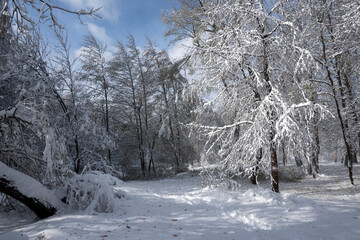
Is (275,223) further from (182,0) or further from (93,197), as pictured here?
(182,0)

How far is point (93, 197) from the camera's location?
204 inches

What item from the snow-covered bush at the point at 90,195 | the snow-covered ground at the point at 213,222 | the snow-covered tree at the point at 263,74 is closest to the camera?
the snow-covered ground at the point at 213,222

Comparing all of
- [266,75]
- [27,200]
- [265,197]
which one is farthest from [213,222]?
[266,75]

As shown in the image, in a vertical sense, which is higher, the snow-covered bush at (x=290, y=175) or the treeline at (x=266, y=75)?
the treeline at (x=266, y=75)

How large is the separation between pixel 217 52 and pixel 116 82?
1187 centimetres

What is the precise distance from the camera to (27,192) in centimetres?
455

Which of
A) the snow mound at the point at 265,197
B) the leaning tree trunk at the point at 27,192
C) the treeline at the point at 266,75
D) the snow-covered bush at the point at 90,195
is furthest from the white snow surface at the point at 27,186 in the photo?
the snow mound at the point at 265,197

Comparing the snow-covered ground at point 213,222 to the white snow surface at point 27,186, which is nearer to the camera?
the snow-covered ground at point 213,222

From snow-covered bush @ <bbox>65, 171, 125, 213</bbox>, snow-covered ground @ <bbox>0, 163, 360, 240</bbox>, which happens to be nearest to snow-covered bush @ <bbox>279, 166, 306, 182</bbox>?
snow-covered ground @ <bbox>0, 163, 360, 240</bbox>

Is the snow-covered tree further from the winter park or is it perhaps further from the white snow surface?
the white snow surface

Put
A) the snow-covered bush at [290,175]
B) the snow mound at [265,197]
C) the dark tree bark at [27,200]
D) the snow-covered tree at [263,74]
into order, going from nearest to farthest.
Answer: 1. the dark tree bark at [27,200]
2. the snow mound at [265,197]
3. the snow-covered tree at [263,74]
4. the snow-covered bush at [290,175]

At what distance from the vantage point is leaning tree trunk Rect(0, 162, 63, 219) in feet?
14.3

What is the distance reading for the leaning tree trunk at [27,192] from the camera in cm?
436

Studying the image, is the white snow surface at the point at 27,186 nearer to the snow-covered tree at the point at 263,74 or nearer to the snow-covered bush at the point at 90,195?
the snow-covered bush at the point at 90,195
